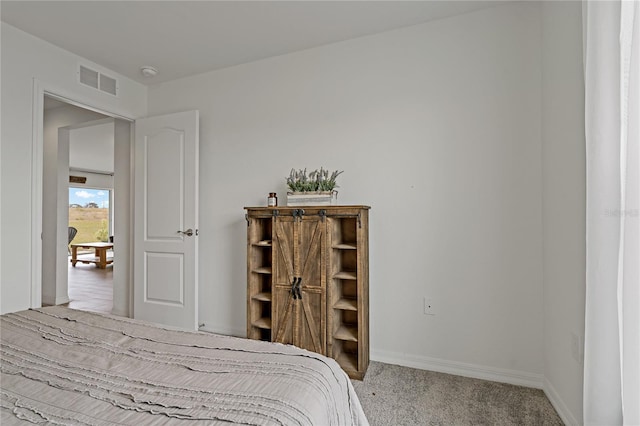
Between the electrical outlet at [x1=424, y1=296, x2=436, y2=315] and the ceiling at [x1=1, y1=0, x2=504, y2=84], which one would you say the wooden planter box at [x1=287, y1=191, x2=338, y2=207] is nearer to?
the electrical outlet at [x1=424, y1=296, x2=436, y2=315]

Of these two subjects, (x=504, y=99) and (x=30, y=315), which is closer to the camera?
(x=30, y=315)

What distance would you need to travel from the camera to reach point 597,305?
119 centimetres

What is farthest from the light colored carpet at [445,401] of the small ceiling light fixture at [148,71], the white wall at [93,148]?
the white wall at [93,148]

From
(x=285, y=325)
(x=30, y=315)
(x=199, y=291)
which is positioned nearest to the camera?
(x=30, y=315)

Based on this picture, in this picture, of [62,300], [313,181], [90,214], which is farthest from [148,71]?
[90,214]

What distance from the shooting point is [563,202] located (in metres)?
1.79

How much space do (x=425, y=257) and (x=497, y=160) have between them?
85 centimetres

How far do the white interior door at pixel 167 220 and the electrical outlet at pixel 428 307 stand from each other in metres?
2.06

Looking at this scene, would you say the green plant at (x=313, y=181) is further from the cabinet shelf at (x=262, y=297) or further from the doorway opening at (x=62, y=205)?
the doorway opening at (x=62, y=205)

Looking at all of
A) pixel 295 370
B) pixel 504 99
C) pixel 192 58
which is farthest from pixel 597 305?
pixel 192 58

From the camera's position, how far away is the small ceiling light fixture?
310 centimetres

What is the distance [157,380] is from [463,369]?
210 cm

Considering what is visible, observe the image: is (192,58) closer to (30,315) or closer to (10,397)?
(30,315)

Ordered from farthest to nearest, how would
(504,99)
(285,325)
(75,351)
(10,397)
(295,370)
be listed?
(285,325), (504,99), (75,351), (295,370), (10,397)
